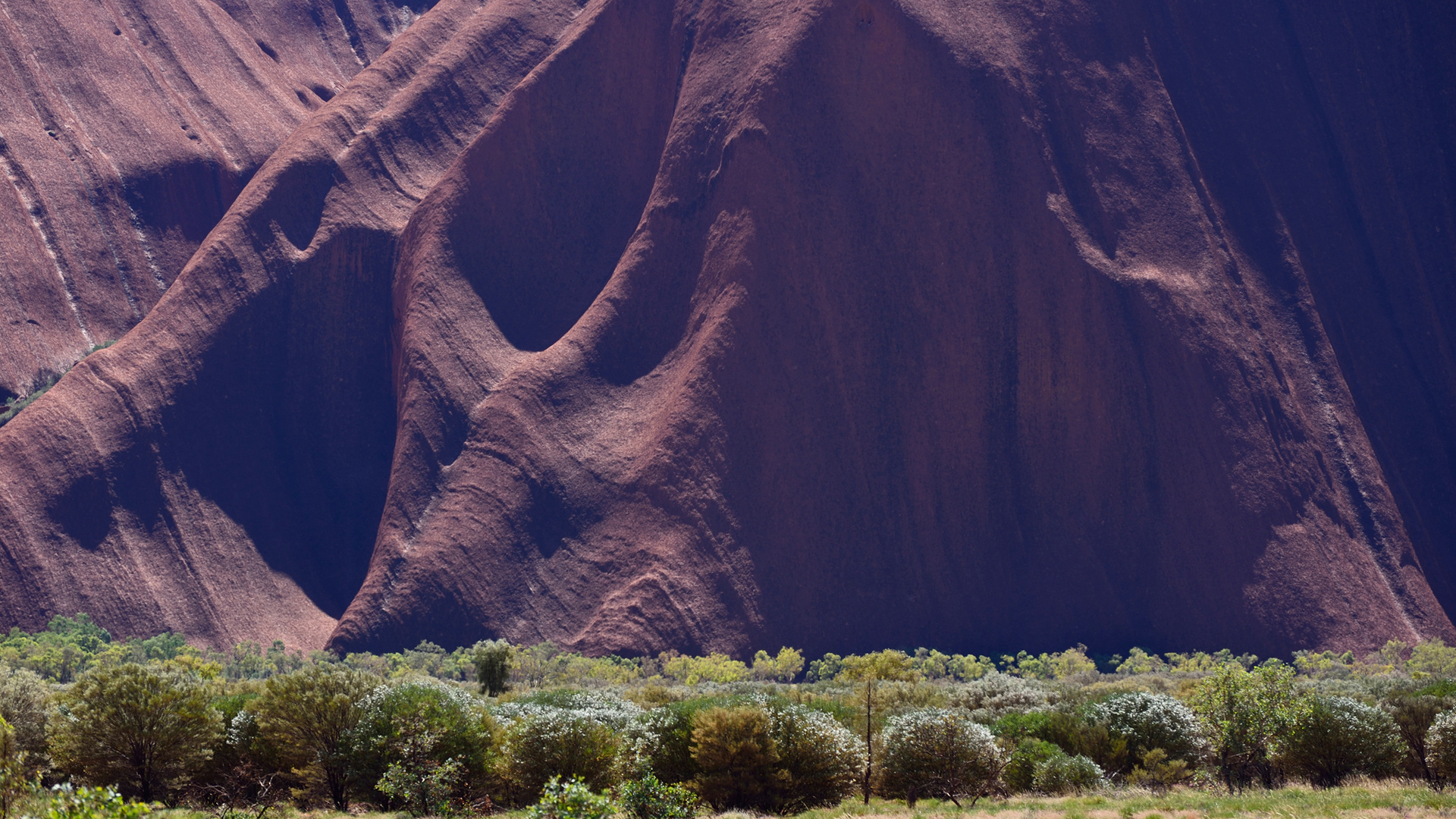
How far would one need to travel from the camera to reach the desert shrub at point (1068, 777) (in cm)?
2477

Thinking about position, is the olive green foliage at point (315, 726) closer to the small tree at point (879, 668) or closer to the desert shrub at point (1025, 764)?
the desert shrub at point (1025, 764)

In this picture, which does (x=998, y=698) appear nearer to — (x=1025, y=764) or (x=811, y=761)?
(x=1025, y=764)

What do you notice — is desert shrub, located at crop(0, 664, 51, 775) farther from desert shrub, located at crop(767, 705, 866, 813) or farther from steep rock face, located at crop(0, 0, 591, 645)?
steep rock face, located at crop(0, 0, 591, 645)

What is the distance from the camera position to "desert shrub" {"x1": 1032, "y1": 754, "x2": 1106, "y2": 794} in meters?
24.8

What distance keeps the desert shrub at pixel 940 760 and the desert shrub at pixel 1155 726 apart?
408cm

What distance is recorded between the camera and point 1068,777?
2495cm

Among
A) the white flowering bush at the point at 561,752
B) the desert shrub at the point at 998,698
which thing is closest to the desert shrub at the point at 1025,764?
the desert shrub at the point at 998,698

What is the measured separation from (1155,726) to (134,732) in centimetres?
2348

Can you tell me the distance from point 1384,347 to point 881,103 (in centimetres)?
3671

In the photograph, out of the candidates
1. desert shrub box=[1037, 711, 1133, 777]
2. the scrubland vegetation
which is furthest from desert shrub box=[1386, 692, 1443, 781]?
desert shrub box=[1037, 711, 1133, 777]

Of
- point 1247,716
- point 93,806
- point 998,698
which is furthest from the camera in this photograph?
point 998,698

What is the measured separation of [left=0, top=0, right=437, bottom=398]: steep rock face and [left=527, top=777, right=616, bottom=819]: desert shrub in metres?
79.4

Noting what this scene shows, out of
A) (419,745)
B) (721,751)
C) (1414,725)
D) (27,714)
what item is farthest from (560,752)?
(1414,725)

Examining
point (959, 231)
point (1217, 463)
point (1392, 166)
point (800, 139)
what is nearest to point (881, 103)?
point (800, 139)
